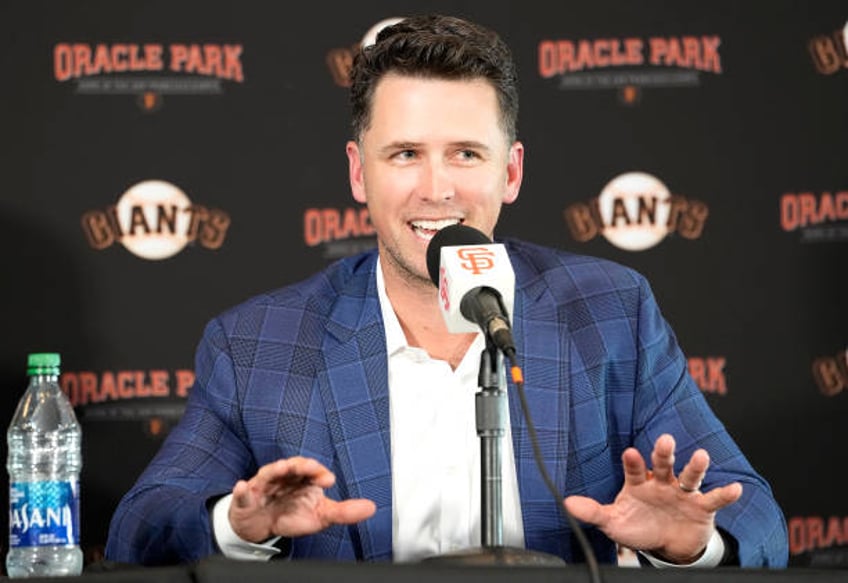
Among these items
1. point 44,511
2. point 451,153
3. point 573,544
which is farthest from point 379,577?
point 451,153

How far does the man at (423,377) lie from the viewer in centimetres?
261

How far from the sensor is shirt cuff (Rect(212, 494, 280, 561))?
227 centimetres

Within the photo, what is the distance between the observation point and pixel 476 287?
1896 mm

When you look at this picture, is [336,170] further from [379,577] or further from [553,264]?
[379,577]

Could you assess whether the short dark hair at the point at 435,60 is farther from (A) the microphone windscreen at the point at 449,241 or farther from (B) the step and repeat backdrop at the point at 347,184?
(B) the step and repeat backdrop at the point at 347,184

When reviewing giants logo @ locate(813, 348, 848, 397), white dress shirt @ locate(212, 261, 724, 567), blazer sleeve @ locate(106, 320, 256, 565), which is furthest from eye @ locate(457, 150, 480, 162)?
giants logo @ locate(813, 348, 848, 397)

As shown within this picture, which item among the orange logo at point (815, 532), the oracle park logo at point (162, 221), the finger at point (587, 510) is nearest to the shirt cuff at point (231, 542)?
the finger at point (587, 510)

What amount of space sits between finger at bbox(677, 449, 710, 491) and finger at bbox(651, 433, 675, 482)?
2 cm

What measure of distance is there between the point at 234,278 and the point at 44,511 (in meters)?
1.54

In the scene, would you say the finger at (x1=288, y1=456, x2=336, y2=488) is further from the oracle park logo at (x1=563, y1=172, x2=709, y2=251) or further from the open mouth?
the oracle park logo at (x1=563, y1=172, x2=709, y2=251)

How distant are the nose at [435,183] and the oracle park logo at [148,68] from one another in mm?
1305

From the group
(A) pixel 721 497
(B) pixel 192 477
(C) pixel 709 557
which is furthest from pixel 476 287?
(B) pixel 192 477

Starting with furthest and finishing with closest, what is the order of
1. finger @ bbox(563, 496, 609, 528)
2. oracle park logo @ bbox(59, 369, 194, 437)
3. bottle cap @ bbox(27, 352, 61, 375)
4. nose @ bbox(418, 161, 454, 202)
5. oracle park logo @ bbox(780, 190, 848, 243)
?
oracle park logo @ bbox(780, 190, 848, 243) < oracle park logo @ bbox(59, 369, 194, 437) < nose @ bbox(418, 161, 454, 202) < bottle cap @ bbox(27, 352, 61, 375) < finger @ bbox(563, 496, 609, 528)

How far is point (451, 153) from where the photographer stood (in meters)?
2.70
